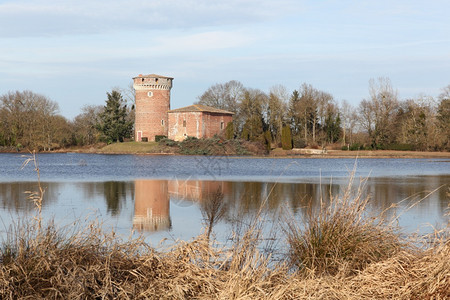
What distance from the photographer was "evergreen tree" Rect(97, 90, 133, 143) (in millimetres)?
58000

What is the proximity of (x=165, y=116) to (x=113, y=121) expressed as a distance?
17.9 ft

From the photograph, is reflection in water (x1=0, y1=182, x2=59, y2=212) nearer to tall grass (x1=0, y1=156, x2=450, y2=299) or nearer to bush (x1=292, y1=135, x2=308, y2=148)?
tall grass (x1=0, y1=156, x2=450, y2=299)

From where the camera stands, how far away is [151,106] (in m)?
58.2

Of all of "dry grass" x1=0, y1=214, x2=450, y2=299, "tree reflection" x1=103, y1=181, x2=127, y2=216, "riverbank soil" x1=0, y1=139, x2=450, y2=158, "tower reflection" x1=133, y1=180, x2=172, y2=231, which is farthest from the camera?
"riverbank soil" x1=0, y1=139, x2=450, y2=158

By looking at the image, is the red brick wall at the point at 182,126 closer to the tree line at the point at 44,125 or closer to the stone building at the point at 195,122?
the stone building at the point at 195,122

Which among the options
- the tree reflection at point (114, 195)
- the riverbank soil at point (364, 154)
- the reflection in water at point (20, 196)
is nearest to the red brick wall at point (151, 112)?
the riverbank soil at point (364, 154)

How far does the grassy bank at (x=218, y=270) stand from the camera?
179 inches

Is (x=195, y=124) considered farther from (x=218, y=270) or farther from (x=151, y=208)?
(x=218, y=270)

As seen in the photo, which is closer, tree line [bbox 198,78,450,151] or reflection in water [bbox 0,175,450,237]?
reflection in water [bbox 0,175,450,237]

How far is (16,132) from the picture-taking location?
53.8 m

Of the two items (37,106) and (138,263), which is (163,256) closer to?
(138,263)

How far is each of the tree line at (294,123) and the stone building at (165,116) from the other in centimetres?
211

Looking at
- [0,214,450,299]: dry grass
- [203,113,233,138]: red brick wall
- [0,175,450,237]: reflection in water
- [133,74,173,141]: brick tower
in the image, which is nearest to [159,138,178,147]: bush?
[203,113,233,138]: red brick wall

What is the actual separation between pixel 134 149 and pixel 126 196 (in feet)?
128
